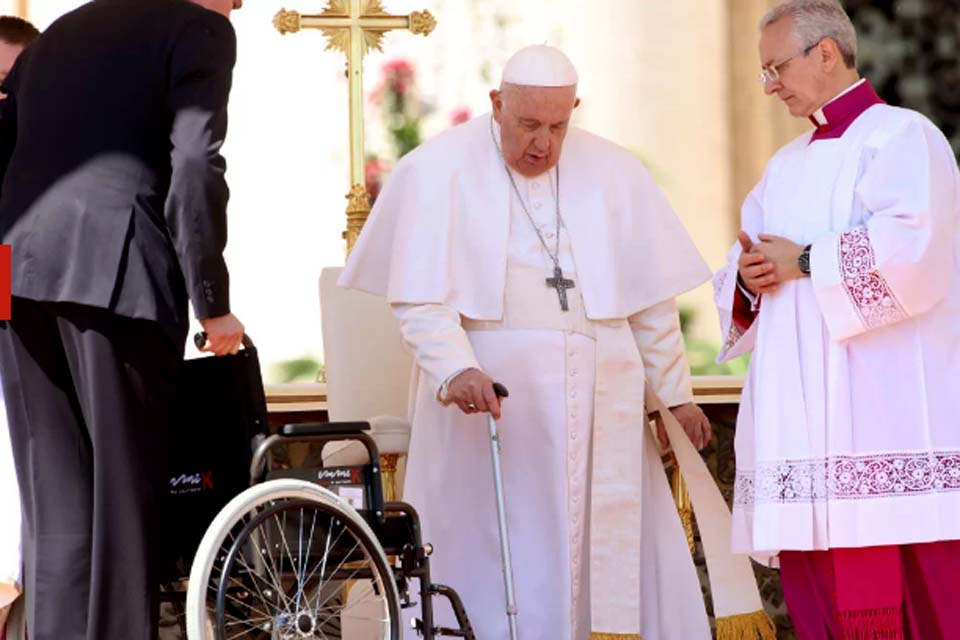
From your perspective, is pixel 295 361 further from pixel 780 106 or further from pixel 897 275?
pixel 897 275

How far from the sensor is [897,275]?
5422 millimetres

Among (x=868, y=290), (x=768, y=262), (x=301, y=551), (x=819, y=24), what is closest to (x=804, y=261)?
(x=768, y=262)

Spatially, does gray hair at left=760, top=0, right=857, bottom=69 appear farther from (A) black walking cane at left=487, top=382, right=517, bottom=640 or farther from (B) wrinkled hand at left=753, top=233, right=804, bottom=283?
(A) black walking cane at left=487, top=382, right=517, bottom=640

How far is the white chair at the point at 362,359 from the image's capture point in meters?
6.79

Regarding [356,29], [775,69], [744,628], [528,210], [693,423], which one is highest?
[356,29]

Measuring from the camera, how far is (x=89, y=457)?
5.07 m

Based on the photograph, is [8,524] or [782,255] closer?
[8,524]

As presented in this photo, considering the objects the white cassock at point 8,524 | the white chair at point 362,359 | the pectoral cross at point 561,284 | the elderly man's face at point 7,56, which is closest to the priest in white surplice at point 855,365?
the pectoral cross at point 561,284

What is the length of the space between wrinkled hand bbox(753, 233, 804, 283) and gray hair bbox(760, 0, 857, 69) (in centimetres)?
58

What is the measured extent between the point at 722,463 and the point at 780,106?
1721mm

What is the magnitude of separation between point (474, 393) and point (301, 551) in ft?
2.82

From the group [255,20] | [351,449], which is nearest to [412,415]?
[351,449]

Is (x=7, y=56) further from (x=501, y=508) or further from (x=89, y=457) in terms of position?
(x=501, y=508)

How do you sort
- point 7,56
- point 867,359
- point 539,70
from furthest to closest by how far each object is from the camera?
point 7,56
point 539,70
point 867,359
